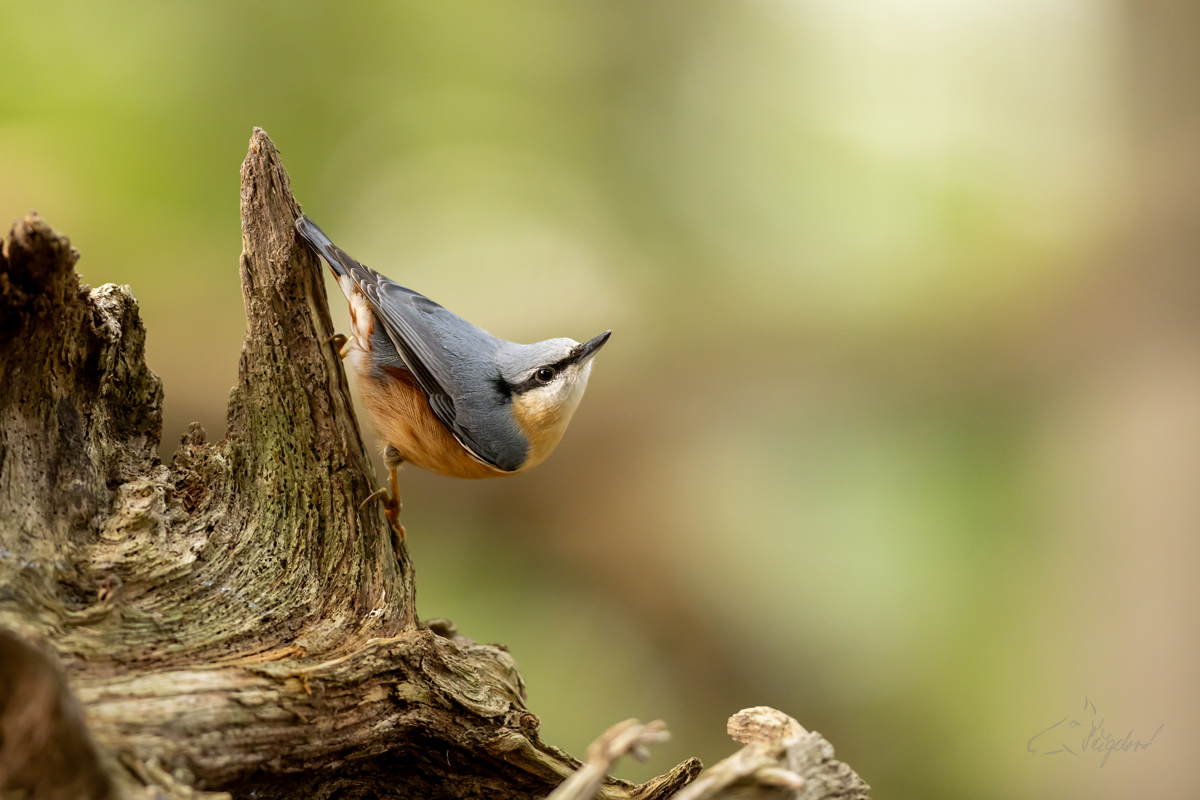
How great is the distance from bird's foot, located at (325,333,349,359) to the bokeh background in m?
1.91

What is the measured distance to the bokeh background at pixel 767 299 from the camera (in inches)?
144

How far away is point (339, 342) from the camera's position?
2.13 meters

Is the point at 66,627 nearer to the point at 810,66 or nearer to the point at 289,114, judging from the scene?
the point at 289,114

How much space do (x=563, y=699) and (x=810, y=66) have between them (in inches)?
145

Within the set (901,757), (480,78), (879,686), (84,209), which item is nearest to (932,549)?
(879,686)

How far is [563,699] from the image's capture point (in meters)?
3.96

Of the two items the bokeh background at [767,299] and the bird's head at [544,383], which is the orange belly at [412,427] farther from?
the bokeh background at [767,299]

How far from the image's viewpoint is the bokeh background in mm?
3668

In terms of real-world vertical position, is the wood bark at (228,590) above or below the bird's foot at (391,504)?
below

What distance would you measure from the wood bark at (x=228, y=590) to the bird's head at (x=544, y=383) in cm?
54
